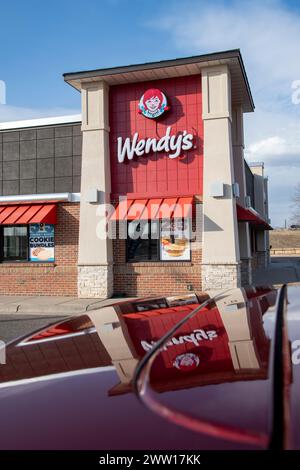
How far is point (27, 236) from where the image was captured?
1535cm

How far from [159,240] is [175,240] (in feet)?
1.89

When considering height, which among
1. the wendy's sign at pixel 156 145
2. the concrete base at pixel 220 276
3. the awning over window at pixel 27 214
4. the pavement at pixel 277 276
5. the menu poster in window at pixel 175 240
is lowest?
the pavement at pixel 277 276

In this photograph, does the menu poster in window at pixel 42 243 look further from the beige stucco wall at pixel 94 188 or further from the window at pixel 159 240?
the window at pixel 159 240

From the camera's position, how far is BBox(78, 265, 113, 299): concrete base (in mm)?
13914

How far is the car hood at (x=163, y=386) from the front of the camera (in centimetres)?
138

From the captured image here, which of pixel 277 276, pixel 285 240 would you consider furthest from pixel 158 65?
pixel 285 240

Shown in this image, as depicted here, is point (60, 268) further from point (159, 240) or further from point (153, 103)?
point (153, 103)

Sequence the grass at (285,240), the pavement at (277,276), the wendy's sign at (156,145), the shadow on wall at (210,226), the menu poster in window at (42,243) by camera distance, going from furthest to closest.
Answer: the grass at (285,240), the pavement at (277,276), the menu poster in window at (42,243), the wendy's sign at (156,145), the shadow on wall at (210,226)

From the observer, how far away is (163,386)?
66.4 inches

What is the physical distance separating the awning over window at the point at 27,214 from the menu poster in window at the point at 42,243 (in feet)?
2.56

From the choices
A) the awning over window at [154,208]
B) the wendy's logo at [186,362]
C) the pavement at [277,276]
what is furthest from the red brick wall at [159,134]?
the wendy's logo at [186,362]

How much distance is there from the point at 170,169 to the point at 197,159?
966mm
